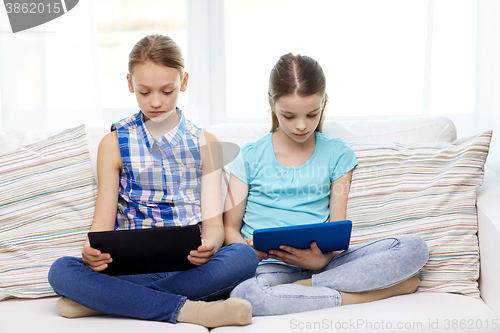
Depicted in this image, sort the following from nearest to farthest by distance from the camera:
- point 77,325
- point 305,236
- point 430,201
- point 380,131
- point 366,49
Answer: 1. point 77,325
2. point 305,236
3. point 430,201
4. point 380,131
5. point 366,49

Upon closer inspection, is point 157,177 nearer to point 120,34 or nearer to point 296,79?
point 296,79

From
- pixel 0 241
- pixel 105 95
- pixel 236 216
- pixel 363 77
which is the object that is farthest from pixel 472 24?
pixel 0 241

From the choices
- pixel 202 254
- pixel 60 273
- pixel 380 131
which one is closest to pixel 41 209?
pixel 60 273

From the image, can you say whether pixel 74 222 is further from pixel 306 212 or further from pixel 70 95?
pixel 70 95

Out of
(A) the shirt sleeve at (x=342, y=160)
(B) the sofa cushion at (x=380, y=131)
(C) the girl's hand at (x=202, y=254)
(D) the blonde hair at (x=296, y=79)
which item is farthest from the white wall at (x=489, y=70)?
(C) the girl's hand at (x=202, y=254)

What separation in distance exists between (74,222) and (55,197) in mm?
97

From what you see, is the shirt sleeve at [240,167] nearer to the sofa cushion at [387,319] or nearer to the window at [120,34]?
the sofa cushion at [387,319]

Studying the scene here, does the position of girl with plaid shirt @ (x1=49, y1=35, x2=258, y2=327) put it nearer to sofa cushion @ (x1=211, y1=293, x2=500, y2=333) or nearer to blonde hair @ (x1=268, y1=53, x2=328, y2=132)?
sofa cushion @ (x1=211, y1=293, x2=500, y2=333)

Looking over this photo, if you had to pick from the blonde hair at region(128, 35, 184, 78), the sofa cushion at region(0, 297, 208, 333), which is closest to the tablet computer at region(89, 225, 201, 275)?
the sofa cushion at region(0, 297, 208, 333)

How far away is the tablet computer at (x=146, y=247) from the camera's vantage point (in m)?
1.00

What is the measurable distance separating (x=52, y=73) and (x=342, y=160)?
1.35 meters

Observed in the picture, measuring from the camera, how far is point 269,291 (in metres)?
1.06

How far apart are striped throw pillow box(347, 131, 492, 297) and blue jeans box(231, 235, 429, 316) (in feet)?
0.33

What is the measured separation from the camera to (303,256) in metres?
1.17
